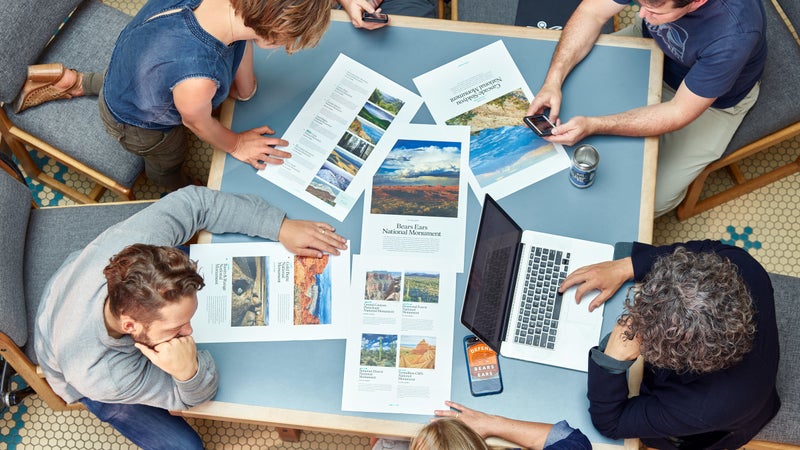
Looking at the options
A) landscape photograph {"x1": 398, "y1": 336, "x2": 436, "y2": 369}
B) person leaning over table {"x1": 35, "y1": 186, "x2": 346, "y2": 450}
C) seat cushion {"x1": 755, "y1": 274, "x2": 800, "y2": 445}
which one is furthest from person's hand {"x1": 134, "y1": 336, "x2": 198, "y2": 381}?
seat cushion {"x1": 755, "y1": 274, "x2": 800, "y2": 445}

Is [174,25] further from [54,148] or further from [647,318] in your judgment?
[647,318]

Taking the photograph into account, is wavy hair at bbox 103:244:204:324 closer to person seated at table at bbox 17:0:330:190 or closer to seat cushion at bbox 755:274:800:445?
person seated at table at bbox 17:0:330:190

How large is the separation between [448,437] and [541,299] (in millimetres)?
447

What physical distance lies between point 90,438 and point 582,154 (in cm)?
182

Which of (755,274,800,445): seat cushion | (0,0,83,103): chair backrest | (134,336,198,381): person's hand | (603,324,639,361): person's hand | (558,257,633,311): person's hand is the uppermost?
(0,0,83,103): chair backrest

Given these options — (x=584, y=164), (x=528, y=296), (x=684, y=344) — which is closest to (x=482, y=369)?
(x=528, y=296)

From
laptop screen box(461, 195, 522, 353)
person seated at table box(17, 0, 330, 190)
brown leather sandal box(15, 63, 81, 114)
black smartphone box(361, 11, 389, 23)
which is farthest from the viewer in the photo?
brown leather sandal box(15, 63, 81, 114)

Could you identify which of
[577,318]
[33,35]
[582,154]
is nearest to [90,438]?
[33,35]

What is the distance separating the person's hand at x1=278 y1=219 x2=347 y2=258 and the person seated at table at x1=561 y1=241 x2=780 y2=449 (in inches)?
22.4

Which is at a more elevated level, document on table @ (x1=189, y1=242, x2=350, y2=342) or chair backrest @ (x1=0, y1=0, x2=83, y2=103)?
chair backrest @ (x1=0, y1=0, x2=83, y2=103)

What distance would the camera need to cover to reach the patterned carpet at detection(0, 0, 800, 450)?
240 cm

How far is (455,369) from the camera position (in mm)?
1683

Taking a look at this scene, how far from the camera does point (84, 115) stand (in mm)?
2168

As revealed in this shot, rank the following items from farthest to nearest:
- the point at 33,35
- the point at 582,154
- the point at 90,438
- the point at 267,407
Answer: the point at 90,438
the point at 33,35
the point at 582,154
the point at 267,407
